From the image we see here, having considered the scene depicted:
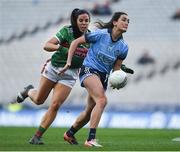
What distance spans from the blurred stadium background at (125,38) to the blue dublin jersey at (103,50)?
43.0 feet

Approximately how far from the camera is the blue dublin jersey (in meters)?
10.6

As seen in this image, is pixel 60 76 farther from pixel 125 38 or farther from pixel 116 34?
pixel 125 38

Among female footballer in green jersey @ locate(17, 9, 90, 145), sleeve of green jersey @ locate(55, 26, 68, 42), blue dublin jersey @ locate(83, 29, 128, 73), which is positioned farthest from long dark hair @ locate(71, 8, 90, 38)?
blue dublin jersey @ locate(83, 29, 128, 73)

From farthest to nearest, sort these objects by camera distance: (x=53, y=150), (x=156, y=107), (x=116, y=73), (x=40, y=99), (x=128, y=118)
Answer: (x=156, y=107)
(x=128, y=118)
(x=40, y=99)
(x=116, y=73)
(x=53, y=150)

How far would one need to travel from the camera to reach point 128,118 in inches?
864

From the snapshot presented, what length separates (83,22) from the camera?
1105cm

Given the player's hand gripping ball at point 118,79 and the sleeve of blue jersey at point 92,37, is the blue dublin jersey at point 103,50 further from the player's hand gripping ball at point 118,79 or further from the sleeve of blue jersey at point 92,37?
the player's hand gripping ball at point 118,79

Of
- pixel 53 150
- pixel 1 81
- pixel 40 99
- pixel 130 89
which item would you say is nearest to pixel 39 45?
pixel 1 81

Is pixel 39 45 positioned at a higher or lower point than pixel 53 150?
lower

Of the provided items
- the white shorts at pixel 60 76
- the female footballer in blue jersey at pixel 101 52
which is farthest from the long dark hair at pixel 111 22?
the white shorts at pixel 60 76

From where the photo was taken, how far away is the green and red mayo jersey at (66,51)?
11.1 m

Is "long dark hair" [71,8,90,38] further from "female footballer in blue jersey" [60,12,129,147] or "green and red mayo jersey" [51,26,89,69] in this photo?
"female footballer in blue jersey" [60,12,129,147]

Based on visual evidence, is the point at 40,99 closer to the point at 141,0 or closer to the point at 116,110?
the point at 116,110

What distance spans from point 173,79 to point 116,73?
15.4 meters
